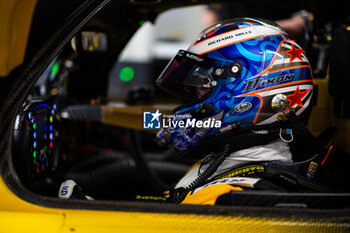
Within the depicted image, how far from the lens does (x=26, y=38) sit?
2.82 ft

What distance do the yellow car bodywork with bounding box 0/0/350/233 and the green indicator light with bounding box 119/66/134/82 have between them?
1631 millimetres

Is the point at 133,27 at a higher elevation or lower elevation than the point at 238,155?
higher

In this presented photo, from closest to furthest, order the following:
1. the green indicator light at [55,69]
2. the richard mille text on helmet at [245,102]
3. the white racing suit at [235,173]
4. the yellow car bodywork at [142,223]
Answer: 1. the yellow car bodywork at [142,223]
2. the white racing suit at [235,173]
3. the richard mille text on helmet at [245,102]
4. the green indicator light at [55,69]

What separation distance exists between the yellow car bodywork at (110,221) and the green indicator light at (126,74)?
1.63 m

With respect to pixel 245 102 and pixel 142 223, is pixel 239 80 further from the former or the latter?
pixel 142 223

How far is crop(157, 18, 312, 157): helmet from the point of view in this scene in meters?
1.06

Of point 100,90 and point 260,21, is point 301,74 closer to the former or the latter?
point 260,21

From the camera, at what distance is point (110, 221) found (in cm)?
78

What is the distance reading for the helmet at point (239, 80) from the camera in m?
1.06

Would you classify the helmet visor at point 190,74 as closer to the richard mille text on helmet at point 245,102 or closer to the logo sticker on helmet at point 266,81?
the richard mille text on helmet at point 245,102

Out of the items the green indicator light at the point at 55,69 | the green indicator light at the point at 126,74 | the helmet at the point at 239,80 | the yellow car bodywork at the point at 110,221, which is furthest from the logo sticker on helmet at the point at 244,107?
the green indicator light at the point at 55,69

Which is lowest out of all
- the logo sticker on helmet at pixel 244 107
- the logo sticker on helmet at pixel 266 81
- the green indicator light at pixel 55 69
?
the green indicator light at pixel 55 69

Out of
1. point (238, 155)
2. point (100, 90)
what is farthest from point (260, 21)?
point (100, 90)

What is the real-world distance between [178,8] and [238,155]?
1.06 meters
